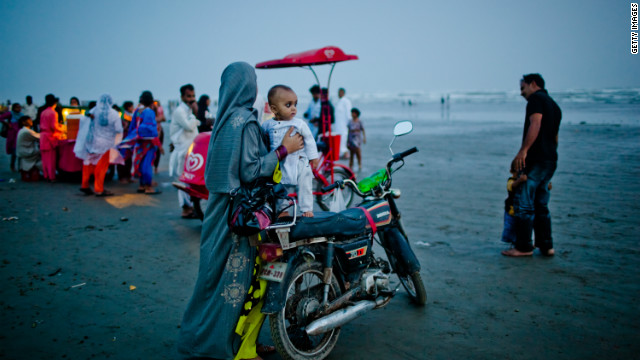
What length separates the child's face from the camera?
3.21 m

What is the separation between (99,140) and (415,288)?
22.8 feet

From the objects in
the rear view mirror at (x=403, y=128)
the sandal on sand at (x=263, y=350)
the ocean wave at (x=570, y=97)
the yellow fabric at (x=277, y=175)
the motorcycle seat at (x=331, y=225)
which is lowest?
the sandal on sand at (x=263, y=350)

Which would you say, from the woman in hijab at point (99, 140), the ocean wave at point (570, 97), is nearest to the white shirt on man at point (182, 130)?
the woman in hijab at point (99, 140)

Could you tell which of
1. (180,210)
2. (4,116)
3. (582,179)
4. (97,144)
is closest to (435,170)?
(582,179)

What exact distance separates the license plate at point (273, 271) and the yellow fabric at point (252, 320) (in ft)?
0.18

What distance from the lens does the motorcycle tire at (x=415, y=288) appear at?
399 cm

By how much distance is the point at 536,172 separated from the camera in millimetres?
5309

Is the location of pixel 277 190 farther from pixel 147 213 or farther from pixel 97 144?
pixel 97 144

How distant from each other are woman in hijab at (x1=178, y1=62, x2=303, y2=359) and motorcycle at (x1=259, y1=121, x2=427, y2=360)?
0.17 meters

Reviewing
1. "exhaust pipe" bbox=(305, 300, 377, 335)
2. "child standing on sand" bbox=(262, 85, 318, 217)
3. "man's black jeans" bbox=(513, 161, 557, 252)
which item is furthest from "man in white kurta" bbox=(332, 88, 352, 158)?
"exhaust pipe" bbox=(305, 300, 377, 335)

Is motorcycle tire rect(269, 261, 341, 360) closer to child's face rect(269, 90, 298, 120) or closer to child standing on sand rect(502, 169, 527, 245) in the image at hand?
child's face rect(269, 90, 298, 120)

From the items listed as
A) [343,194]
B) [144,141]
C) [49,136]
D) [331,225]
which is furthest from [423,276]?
[49,136]

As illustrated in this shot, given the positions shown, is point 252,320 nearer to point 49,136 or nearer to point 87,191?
point 87,191

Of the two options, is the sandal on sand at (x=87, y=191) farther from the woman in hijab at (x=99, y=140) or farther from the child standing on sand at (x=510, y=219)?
the child standing on sand at (x=510, y=219)
